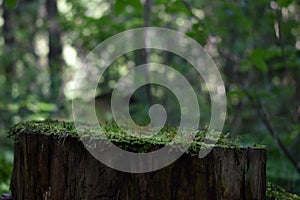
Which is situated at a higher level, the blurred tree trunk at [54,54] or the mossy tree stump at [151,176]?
the blurred tree trunk at [54,54]

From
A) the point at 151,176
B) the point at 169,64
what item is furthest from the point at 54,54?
the point at 151,176

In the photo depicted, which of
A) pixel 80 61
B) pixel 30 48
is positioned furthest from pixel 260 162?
pixel 30 48

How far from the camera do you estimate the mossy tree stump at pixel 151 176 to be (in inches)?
70.6

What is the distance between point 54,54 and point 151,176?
7.45 meters

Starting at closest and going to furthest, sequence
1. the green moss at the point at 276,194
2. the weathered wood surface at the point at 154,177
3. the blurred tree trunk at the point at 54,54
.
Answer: the weathered wood surface at the point at 154,177 < the green moss at the point at 276,194 < the blurred tree trunk at the point at 54,54

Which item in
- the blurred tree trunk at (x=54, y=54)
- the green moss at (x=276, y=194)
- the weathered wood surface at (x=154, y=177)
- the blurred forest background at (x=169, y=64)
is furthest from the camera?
the blurred tree trunk at (x=54, y=54)

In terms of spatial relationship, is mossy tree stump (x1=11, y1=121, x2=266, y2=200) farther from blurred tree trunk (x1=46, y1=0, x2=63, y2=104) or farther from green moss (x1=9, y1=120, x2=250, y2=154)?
blurred tree trunk (x1=46, y1=0, x2=63, y2=104)

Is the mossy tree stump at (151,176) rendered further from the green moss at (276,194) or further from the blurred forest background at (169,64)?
the blurred forest background at (169,64)

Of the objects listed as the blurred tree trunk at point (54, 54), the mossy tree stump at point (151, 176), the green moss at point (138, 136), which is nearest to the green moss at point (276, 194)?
the mossy tree stump at point (151, 176)

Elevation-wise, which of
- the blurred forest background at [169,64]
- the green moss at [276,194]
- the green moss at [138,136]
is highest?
the blurred forest background at [169,64]

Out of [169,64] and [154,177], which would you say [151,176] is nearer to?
[154,177]

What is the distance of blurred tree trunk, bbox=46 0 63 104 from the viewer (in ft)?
24.8

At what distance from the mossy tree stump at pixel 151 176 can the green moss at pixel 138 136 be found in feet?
0.13

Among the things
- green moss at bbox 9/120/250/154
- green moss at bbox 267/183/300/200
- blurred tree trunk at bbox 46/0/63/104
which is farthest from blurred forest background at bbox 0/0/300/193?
green moss at bbox 9/120/250/154
